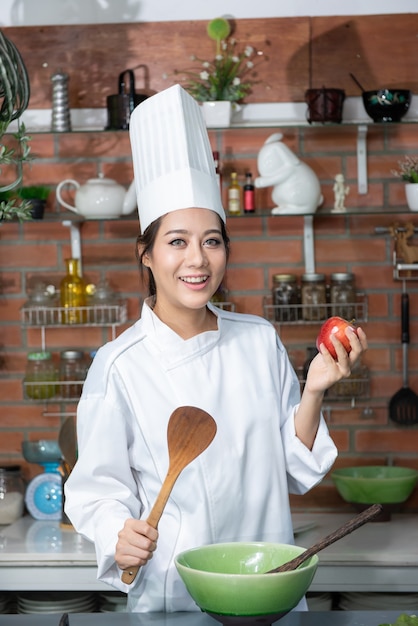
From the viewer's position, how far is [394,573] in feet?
7.73

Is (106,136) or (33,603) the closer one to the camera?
(33,603)

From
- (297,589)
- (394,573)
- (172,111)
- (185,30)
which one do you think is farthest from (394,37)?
(297,589)

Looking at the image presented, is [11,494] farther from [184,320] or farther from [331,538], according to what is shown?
[331,538]

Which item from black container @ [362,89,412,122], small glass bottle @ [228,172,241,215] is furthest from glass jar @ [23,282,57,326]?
black container @ [362,89,412,122]

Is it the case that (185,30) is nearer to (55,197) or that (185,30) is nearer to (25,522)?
(55,197)

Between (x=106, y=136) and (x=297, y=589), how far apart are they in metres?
1.86

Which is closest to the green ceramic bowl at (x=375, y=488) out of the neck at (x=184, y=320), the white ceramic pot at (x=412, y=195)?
the white ceramic pot at (x=412, y=195)

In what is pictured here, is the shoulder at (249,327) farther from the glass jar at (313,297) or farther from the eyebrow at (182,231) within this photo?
the glass jar at (313,297)

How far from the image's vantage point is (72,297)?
277 centimetres

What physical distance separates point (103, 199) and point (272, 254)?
0.54 m

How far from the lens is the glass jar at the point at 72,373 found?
2.77 metres

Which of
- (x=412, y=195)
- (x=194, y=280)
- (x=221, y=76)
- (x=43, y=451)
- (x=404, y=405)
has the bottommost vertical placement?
(x=43, y=451)

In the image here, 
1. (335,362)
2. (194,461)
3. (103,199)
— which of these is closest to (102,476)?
(194,461)

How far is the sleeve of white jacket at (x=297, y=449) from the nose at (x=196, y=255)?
0.30m
